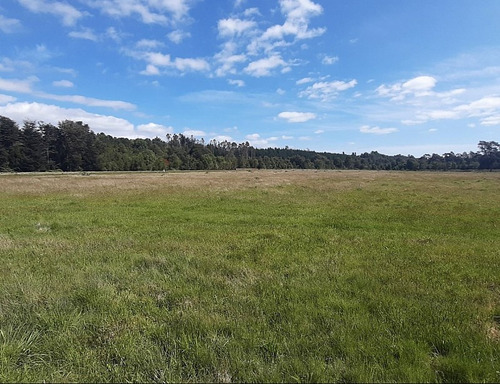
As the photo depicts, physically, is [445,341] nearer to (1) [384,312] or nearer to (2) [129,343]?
(1) [384,312]

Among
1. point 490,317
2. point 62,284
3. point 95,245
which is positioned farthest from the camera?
point 95,245

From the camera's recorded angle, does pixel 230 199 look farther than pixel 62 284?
Yes

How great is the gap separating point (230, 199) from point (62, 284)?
1731cm

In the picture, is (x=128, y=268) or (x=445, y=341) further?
(x=128, y=268)

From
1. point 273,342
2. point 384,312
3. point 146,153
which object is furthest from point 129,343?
point 146,153

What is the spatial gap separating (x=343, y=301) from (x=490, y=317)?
8.11 ft

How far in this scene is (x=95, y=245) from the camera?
9.45 metres

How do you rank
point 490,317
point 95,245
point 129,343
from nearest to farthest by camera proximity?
point 129,343, point 490,317, point 95,245

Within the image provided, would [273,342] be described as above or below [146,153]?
below

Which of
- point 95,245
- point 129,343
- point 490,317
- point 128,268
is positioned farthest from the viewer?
point 95,245

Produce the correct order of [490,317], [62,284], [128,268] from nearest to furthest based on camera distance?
[490,317]
[62,284]
[128,268]

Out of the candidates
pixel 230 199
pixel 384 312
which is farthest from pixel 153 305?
pixel 230 199

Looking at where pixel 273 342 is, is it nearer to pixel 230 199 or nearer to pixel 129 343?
pixel 129 343

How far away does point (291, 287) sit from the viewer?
6.09 meters
